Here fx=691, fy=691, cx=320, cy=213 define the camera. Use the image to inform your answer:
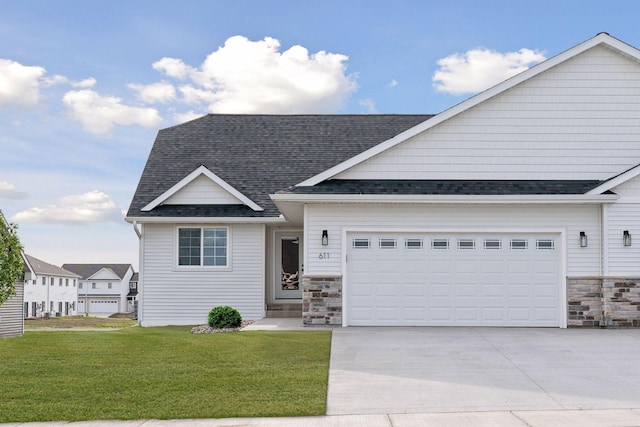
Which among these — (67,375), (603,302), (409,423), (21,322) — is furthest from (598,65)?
(21,322)

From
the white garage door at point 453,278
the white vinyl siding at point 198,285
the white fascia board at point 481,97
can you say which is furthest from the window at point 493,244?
the white vinyl siding at point 198,285

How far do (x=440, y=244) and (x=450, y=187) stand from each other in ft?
4.53

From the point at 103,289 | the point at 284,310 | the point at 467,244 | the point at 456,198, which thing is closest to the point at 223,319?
the point at 284,310

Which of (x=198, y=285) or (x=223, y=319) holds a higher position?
(x=198, y=285)

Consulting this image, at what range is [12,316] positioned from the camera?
25938mm

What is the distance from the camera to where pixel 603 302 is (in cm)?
1630

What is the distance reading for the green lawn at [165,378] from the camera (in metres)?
8.52

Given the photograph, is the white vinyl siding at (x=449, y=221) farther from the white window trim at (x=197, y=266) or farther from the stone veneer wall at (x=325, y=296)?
the white window trim at (x=197, y=266)

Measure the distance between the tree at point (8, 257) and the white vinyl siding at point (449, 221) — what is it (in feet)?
24.6

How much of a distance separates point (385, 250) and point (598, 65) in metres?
7.04

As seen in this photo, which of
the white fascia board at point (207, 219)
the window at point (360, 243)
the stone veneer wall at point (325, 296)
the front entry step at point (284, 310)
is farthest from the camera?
the front entry step at point (284, 310)

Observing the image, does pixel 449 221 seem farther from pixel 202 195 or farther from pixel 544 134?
pixel 202 195

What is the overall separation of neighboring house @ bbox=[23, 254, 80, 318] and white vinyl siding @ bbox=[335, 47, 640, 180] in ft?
141

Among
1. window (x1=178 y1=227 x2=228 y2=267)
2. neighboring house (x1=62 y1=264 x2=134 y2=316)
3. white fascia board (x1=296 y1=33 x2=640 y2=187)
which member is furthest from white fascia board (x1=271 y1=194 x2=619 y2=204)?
neighboring house (x1=62 y1=264 x2=134 y2=316)
